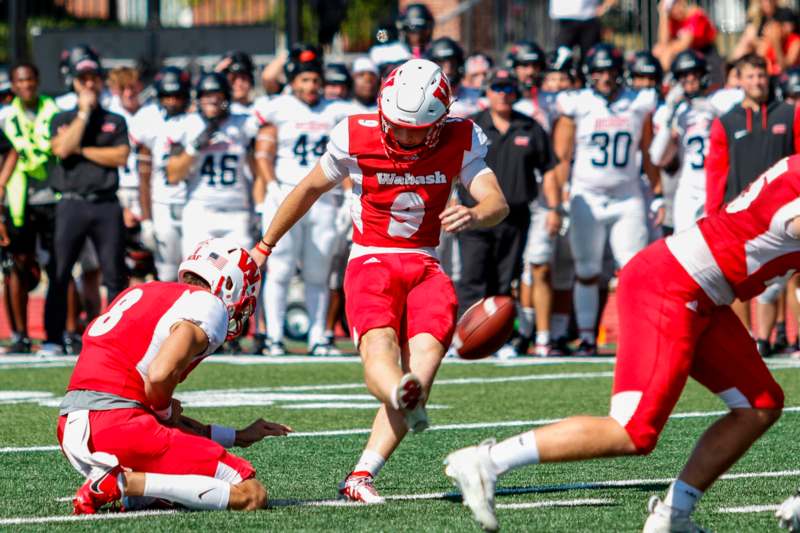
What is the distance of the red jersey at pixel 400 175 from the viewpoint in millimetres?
6211

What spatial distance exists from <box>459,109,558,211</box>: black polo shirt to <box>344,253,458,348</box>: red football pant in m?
5.42

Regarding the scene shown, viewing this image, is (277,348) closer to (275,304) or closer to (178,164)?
(275,304)

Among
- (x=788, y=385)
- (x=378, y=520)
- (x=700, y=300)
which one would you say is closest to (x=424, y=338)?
(x=378, y=520)

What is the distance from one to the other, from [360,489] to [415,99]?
149 centimetres

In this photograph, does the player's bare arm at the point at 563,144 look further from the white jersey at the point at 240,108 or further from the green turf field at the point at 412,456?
the white jersey at the point at 240,108

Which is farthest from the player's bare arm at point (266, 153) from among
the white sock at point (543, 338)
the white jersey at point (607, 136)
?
the white sock at point (543, 338)

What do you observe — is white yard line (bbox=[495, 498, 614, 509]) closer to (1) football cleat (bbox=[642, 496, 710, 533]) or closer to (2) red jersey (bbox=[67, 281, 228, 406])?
(1) football cleat (bbox=[642, 496, 710, 533])

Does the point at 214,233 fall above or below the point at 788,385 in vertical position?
above

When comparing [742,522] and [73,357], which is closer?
[742,522]

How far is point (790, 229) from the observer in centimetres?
472

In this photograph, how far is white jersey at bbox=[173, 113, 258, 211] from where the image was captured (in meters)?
12.0

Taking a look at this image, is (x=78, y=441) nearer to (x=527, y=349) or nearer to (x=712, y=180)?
(x=712, y=180)

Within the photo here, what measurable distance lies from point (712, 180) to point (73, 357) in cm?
492

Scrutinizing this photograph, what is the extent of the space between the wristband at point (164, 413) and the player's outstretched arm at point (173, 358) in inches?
4.6
